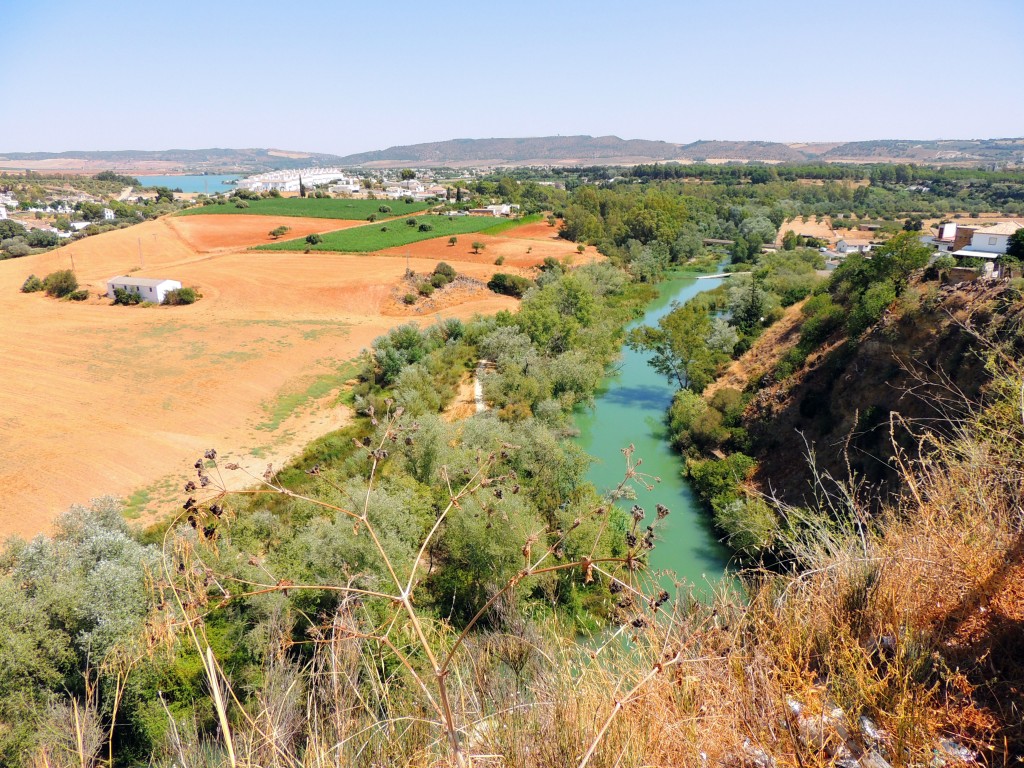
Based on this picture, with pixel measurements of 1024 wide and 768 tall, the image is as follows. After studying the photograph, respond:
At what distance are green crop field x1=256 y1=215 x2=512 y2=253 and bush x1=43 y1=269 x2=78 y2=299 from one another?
62.3 ft

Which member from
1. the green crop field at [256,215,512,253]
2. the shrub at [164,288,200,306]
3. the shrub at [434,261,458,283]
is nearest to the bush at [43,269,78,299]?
the shrub at [164,288,200,306]

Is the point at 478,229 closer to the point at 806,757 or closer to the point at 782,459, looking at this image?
the point at 782,459

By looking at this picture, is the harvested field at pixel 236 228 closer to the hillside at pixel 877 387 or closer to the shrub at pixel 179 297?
the shrub at pixel 179 297

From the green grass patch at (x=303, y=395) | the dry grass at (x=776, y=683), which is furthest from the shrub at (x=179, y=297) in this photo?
the dry grass at (x=776, y=683)

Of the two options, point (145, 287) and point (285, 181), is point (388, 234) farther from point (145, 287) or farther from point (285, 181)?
point (285, 181)

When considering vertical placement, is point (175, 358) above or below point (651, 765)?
below

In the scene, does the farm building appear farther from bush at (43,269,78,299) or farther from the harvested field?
the harvested field

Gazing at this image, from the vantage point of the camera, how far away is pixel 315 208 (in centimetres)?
9212

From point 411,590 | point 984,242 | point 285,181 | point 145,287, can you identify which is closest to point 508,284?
point 145,287

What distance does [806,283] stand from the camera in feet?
112

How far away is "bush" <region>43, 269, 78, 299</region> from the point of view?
1775 inches

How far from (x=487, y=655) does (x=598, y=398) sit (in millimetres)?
22779

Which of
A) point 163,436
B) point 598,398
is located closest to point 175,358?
point 163,436

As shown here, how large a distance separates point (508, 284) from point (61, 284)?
36254mm
